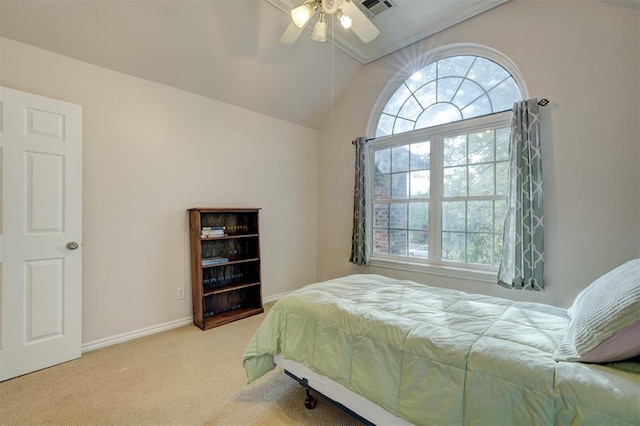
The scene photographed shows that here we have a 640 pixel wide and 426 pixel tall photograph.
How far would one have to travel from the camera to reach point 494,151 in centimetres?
273

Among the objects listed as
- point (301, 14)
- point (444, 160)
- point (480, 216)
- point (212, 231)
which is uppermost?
point (301, 14)

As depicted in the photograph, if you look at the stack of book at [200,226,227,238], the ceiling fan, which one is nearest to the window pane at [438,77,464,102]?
the ceiling fan

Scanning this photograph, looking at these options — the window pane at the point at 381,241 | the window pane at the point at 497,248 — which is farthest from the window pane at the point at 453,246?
the window pane at the point at 381,241

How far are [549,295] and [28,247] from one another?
13.5ft

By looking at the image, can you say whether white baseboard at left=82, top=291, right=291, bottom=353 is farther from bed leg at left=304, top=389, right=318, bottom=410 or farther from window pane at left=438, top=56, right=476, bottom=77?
window pane at left=438, top=56, right=476, bottom=77

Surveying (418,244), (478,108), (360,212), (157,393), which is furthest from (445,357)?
(478,108)

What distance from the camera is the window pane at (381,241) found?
359cm

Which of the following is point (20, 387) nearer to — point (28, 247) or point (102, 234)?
point (28, 247)

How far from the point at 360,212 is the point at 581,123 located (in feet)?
7.10

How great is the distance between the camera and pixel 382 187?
11.9 ft

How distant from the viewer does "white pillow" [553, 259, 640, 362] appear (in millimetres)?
906

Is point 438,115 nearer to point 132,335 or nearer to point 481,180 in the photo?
point 481,180

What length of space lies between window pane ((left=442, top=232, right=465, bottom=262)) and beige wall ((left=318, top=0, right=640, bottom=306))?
34 centimetres

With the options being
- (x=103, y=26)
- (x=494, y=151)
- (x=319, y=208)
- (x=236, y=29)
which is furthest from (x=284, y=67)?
(x=494, y=151)
